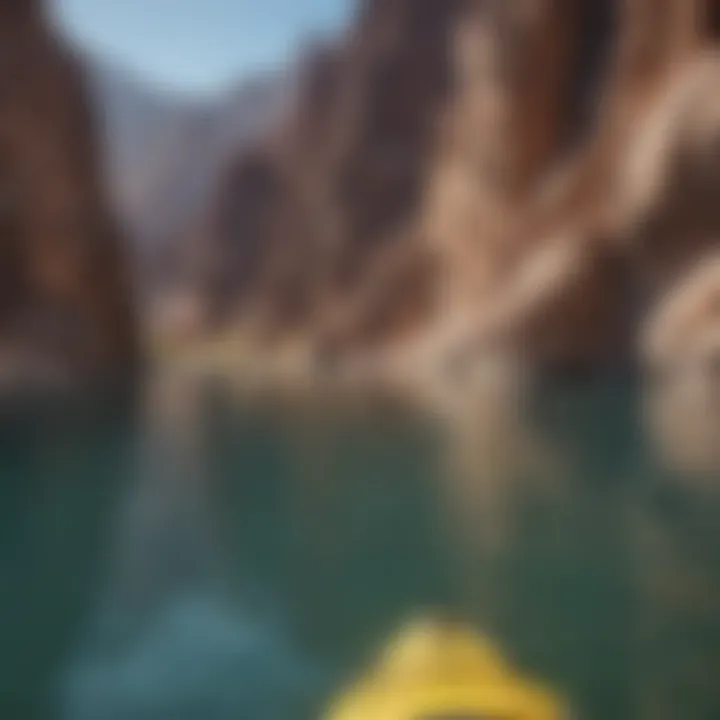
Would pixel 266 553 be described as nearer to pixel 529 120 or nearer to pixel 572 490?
pixel 572 490

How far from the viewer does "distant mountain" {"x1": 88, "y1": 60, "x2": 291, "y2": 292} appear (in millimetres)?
1320

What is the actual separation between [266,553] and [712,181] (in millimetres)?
1096

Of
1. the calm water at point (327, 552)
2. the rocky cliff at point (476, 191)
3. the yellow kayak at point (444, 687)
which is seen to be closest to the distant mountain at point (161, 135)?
the rocky cliff at point (476, 191)

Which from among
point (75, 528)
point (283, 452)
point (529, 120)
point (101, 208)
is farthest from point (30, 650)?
point (529, 120)

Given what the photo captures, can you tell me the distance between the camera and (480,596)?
1120mm

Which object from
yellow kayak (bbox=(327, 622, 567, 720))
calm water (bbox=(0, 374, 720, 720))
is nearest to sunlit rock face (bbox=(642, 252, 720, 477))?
calm water (bbox=(0, 374, 720, 720))

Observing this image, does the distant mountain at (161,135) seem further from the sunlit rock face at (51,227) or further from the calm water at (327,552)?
the calm water at (327,552)

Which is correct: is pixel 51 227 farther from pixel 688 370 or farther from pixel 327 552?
pixel 688 370

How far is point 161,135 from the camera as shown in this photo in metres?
1.32

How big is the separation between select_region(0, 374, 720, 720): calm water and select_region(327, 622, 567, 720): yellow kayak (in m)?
0.03

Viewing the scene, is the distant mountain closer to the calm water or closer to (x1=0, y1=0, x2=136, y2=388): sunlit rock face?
(x1=0, y1=0, x2=136, y2=388): sunlit rock face

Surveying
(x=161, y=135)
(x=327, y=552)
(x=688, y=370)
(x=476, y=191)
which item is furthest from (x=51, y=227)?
(x=688, y=370)

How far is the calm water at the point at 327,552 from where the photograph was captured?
3.41 ft

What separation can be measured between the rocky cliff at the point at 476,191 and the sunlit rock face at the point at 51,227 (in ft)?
0.58
